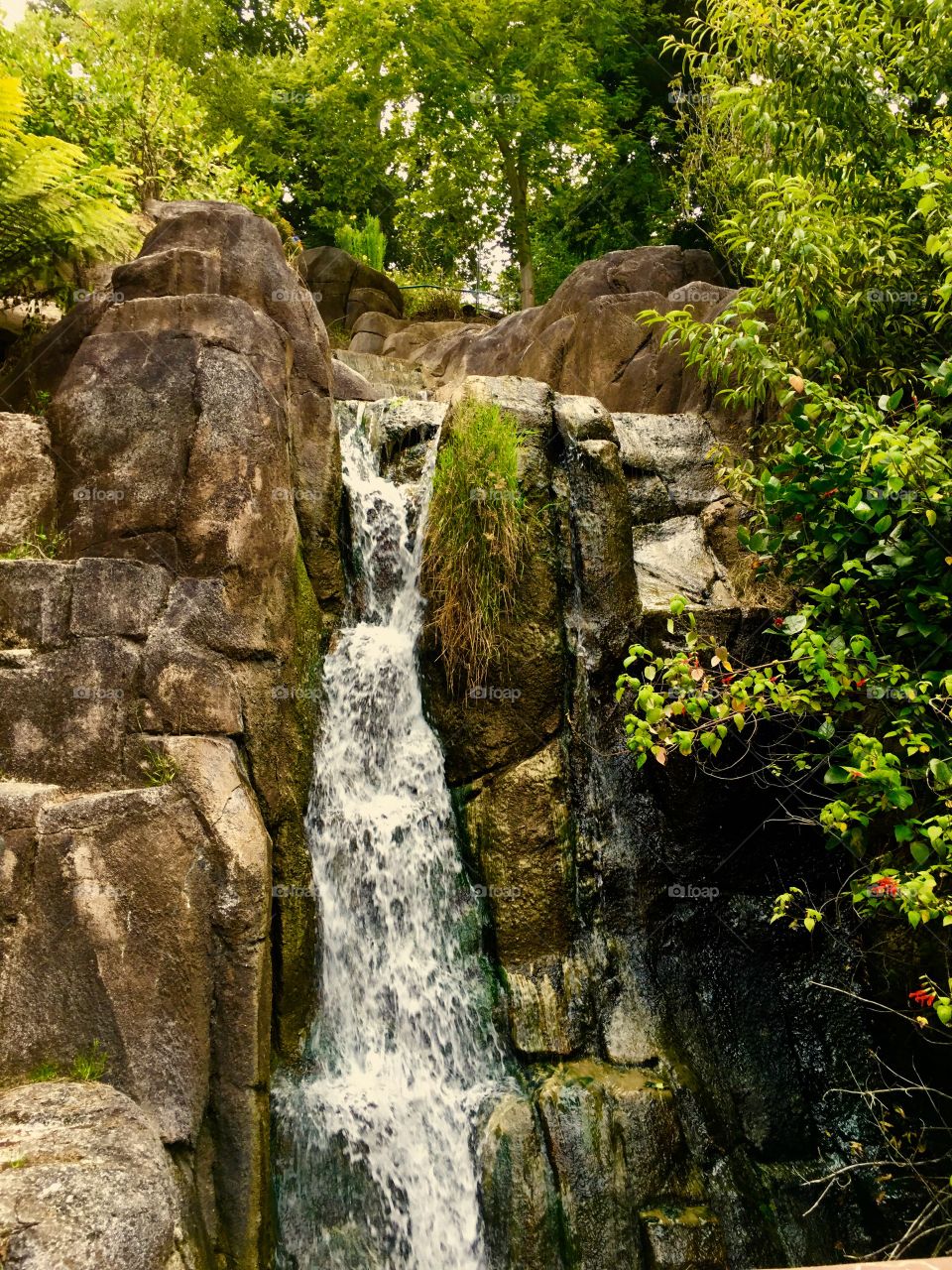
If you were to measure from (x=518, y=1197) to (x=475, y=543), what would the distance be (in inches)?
155

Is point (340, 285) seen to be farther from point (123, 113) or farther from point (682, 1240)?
point (682, 1240)

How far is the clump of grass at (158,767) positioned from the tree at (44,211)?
396cm

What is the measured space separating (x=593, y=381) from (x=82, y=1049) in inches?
333

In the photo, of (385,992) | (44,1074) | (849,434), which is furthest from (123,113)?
(44,1074)

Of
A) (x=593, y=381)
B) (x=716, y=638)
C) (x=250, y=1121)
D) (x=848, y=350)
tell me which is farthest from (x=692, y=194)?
(x=250, y=1121)

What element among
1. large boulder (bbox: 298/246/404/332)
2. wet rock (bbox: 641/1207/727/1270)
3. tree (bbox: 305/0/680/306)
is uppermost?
tree (bbox: 305/0/680/306)

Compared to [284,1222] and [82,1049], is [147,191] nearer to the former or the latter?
[82,1049]

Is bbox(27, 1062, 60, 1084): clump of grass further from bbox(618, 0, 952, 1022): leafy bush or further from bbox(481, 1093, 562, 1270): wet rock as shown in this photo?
bbox(618, 0, 952, 1022): leafy bush

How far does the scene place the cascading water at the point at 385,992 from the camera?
498cm

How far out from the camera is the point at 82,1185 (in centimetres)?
362

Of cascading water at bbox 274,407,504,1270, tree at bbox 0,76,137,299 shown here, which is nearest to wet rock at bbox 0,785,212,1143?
cascading water at bbox 274,407,504,1270

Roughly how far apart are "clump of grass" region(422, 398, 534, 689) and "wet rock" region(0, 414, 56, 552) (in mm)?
2530

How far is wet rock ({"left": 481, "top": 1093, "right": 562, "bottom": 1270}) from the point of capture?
195 inches

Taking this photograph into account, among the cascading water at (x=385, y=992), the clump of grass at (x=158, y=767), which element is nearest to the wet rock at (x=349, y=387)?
the cascading water at (x=385, y=992)
